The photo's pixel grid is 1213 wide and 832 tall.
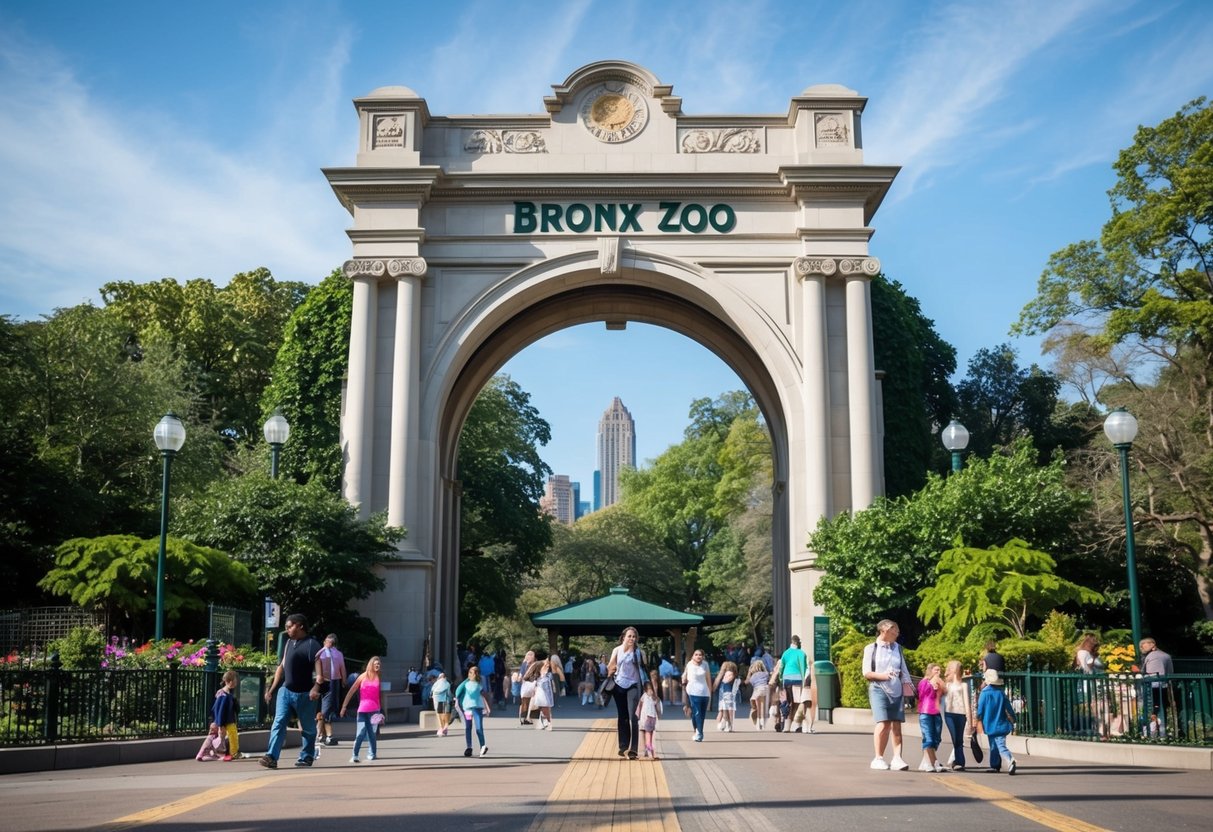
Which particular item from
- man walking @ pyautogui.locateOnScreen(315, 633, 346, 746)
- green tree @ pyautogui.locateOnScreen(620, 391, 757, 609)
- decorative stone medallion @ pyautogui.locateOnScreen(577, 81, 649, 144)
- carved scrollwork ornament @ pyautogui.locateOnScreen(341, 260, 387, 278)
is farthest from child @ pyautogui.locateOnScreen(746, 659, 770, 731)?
green tree @ pyautogui.locateOnScreen(620, 391, 757, 609)

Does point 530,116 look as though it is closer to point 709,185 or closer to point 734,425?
point 709,185

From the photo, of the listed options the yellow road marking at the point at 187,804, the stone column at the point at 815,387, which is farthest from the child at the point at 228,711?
the stone column at the point at 815,387

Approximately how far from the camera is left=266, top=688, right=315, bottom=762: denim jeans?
621 inches

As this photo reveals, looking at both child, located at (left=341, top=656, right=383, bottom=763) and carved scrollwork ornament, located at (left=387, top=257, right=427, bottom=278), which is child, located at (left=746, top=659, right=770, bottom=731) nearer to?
child, located at (left=341, top=656, right=383, bottom=763)

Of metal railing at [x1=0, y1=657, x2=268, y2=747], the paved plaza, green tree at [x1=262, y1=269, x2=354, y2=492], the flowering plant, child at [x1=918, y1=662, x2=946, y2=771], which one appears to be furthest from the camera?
green tree at [x1=262, y1=269, x2=354, y2=492]

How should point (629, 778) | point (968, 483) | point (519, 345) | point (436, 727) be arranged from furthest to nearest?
1. point (519, 345)
2. point (968, 483)
3. point (436, 727)
4. point (629, 778)

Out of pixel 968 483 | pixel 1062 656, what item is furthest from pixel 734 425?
pixel 1062 656

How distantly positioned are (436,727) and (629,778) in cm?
1316

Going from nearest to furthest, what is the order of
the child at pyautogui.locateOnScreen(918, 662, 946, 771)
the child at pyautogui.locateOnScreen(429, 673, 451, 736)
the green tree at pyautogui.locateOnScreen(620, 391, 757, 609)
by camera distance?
the child at pyautogui.locateOnScreen(918, 662, 946, 771) < the child at pyautogui.locateOnScreen(429, 673, 451, 736) < the green tree at pyautogui.locateOnScreen(620, 391, 757, 609)

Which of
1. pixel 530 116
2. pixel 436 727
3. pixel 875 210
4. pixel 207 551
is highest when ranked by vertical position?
pixel 530 116

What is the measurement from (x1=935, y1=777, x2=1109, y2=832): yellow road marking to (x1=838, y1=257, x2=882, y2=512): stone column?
1850 centimetres

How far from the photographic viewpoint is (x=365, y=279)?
3409 cm

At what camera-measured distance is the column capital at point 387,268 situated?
33.9 m

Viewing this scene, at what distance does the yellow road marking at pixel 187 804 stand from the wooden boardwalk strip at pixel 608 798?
10.1 ft
